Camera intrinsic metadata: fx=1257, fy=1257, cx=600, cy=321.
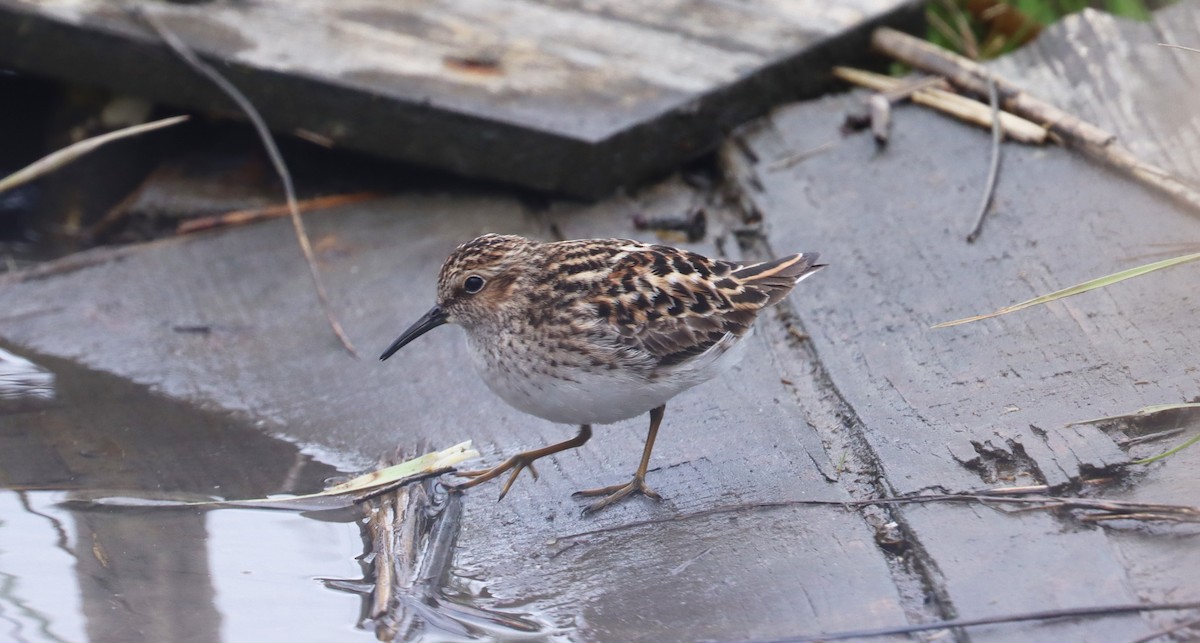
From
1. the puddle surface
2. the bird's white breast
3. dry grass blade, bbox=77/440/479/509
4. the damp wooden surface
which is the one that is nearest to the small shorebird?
the bird's white breast

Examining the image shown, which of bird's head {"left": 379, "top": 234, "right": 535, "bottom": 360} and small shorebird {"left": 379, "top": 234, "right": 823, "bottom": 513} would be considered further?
bird's head {"left": 379, "top": 234, "right": 535, "bottom": 360}

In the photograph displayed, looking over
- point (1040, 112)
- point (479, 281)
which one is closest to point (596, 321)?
point (479, 281)

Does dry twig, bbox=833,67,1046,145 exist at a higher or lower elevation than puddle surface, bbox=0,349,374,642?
higher

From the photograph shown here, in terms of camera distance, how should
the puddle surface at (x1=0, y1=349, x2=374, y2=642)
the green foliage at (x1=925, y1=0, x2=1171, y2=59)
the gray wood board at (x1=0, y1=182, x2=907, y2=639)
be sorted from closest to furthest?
the gray wood board at (x1=0, y1=182, x2=907, y2=639) → the puddle surface at (x1=0, y1=349, x2=374, y2=642) → the green foliage at (x1=925, y1=0, x2=1171, y2=59)

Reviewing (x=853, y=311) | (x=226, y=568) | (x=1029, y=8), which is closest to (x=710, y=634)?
(x=226, y=568)

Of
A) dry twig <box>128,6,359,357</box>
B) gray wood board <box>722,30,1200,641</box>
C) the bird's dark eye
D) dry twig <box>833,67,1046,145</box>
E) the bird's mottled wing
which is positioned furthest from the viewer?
dry twig <box>128,6,359,357</box>

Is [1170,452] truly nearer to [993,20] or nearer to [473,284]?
[473,284]

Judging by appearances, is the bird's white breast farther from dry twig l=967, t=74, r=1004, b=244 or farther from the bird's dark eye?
dry twig l=967, t=74, r=1004, b=244
